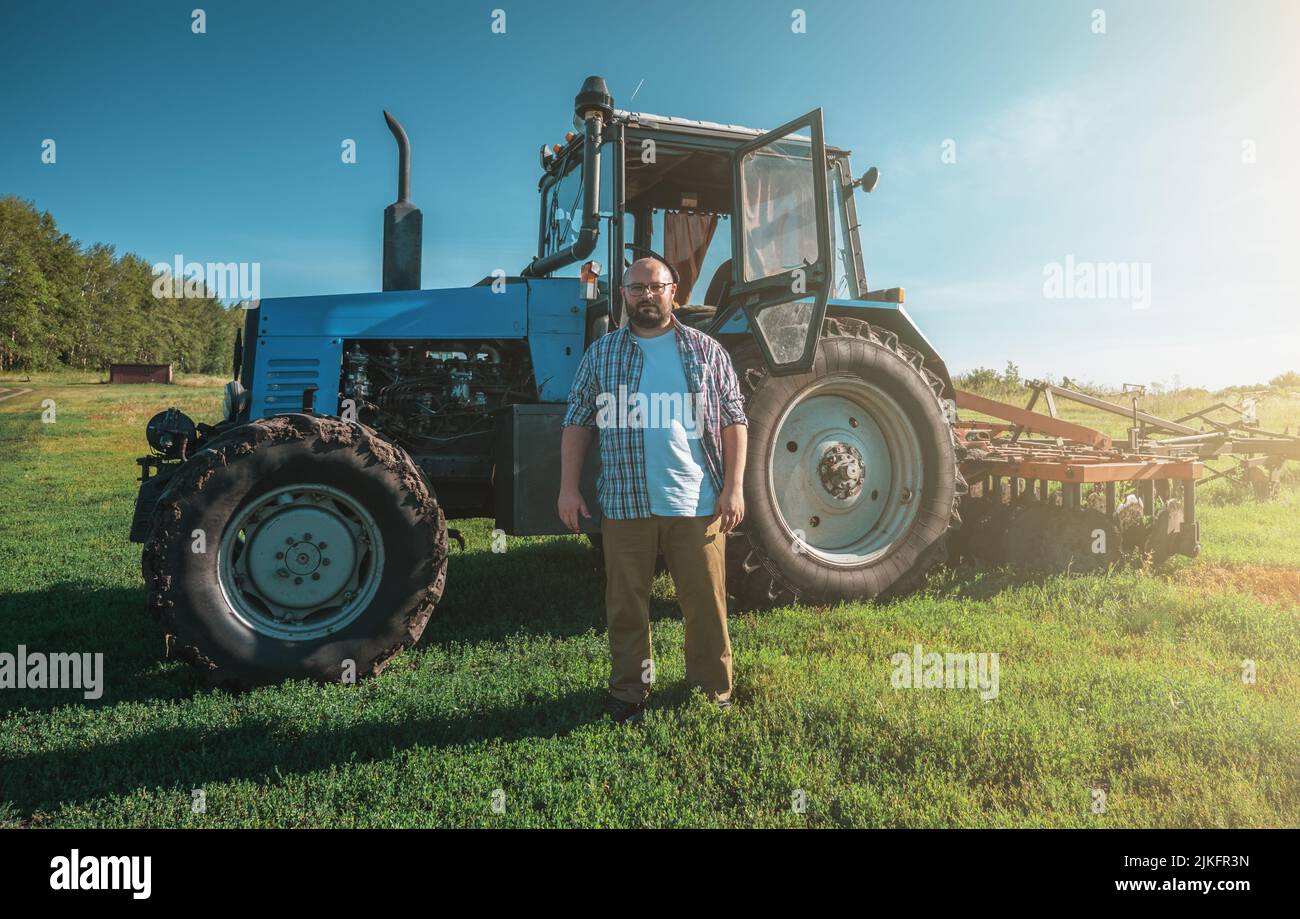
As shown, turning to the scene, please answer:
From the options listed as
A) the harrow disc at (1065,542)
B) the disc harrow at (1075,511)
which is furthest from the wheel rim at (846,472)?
the harrow disc at (1065,542)

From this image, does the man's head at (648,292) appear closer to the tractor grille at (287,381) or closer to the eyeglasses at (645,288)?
the eyeglasses at (645,288)

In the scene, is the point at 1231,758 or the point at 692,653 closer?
the point at 1231,758

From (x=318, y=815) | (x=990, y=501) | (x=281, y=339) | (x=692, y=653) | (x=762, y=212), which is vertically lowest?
(x=318, y=815)

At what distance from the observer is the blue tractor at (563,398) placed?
360cm

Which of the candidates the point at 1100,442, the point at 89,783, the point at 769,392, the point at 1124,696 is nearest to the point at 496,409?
the point at 769,392

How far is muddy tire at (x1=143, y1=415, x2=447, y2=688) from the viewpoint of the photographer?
331 centimetres

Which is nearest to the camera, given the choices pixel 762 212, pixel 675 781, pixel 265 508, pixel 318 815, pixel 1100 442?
pixel 318 815

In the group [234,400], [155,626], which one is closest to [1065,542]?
[234,400]

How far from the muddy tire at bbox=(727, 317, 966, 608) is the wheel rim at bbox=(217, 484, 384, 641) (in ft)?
5.94

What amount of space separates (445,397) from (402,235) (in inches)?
36.2

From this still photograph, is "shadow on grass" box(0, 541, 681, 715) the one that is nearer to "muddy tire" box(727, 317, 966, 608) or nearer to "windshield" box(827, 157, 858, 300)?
"muddy tire" box(727, 317, 966, 608)

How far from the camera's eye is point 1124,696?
3.26 meters

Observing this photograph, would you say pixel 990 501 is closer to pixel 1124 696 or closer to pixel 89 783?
pixel 1124 696

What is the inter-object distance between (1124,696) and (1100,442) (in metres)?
3.67
